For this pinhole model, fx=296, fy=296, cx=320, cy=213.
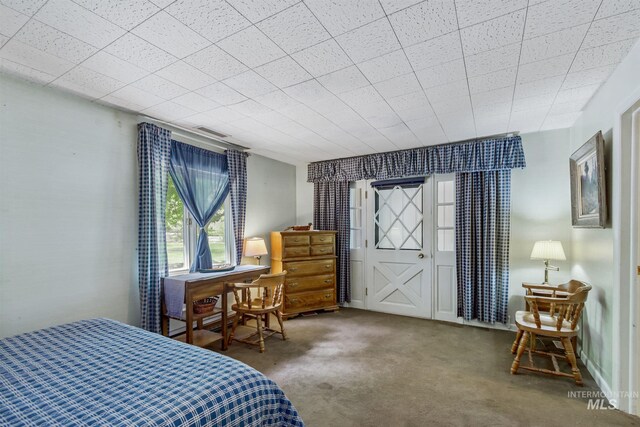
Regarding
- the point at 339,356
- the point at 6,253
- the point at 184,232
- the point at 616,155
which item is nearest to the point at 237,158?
the point at 184,232

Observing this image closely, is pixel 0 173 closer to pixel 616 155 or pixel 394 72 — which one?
pixel 394 72

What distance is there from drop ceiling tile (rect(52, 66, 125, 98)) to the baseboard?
4.41 metres

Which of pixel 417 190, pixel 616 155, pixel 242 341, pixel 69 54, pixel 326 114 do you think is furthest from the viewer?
pixel 417 190

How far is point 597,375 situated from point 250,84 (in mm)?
3705

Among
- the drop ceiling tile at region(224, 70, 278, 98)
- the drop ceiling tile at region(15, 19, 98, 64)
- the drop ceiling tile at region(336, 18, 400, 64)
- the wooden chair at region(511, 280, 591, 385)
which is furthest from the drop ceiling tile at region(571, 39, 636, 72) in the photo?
the drop ceiling tile at region(15, 19, 98, 64)

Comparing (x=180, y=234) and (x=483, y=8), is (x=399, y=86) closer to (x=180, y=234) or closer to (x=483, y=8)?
(x=483, y=8)

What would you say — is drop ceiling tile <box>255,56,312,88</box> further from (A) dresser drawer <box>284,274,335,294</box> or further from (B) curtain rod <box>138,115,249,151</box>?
(A) dresser drawer <box>284,274,335,294</box>

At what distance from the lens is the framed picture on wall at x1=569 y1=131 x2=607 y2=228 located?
2.27 meters

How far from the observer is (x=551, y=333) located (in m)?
Answer: 2.48

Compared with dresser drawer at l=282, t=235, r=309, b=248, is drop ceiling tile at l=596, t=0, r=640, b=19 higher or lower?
higher

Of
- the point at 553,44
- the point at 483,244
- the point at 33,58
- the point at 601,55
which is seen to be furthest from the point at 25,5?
the point at 483,244

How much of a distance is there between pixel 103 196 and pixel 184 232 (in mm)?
976

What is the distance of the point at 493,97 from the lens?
259 centimetres

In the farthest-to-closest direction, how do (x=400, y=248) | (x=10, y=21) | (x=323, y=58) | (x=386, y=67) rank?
(x=400, y=248) → (x=386, y=67) → (x=323, y=58) → (x=10, y=21)
